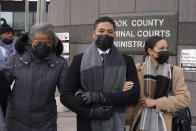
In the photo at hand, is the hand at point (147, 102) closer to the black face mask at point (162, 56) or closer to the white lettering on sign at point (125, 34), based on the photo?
the black face mask at point (162, 56)

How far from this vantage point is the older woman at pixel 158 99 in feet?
11.6

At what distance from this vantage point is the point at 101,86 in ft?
10.1

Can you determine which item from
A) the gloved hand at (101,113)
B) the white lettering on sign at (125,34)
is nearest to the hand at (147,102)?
the gloved hand at (101,113)

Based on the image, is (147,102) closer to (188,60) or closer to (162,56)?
(162,56)

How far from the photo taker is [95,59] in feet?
10.3

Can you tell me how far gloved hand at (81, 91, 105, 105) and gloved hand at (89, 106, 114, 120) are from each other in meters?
0.05

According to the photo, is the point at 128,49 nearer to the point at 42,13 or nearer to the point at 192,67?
the point at 192,67

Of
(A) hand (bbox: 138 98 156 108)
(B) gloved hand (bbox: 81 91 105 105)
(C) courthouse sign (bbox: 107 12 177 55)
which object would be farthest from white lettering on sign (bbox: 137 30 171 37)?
(B) gloved hand (bbox: 81 91 105 105)

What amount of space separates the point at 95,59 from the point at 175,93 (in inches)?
34.4

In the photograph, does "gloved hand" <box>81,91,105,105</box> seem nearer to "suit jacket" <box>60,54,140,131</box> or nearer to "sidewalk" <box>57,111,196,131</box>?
"suit jacket" <box>60,54,140,131</box>

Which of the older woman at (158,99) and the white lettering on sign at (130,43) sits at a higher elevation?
the white lettering on sign at (130,43)

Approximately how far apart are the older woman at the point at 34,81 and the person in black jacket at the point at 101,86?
0.93 ft

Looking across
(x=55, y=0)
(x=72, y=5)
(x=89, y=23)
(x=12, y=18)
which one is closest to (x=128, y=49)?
(x=89, y=23)

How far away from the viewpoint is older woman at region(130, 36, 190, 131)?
3.54m
